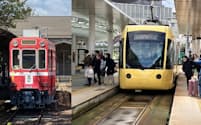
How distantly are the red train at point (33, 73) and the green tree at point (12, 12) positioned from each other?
159 millimetres

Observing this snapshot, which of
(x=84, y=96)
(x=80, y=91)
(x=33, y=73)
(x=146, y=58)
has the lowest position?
(x=84, y=96)

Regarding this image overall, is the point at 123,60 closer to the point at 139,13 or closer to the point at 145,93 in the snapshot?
the point at 145,93

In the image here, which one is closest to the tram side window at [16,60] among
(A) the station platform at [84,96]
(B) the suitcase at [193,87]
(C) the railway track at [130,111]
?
(A) the station platform at [84,96]

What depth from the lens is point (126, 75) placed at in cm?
1358

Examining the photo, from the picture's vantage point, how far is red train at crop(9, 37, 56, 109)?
10.3 ft

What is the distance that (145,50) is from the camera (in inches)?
532

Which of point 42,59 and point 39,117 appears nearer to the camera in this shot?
point 39,117

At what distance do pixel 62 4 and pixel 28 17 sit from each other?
253mm

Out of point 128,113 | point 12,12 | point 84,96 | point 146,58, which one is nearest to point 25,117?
point 12,12

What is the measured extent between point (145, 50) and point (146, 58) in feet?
0.81

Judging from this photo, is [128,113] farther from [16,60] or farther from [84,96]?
[16,60]

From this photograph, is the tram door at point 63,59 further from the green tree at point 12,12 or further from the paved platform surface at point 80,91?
the paved platform surface at point 80,91

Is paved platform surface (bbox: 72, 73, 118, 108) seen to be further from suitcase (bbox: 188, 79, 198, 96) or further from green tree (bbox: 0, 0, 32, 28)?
suitcase (bbox: 188, 79, 198, 96)

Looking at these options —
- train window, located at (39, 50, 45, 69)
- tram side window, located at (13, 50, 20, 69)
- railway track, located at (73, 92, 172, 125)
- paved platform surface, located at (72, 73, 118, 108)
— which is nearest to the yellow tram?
railway track, located at (73, 92, 172, 125)
